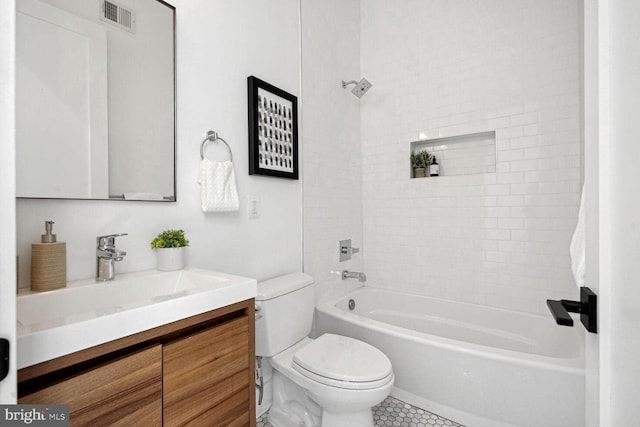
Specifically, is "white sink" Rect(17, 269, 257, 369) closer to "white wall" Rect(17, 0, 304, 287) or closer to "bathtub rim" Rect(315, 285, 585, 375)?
"white wall" Rect(17, 0, 304, 287)

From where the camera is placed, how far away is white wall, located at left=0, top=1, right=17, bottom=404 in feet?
1.41

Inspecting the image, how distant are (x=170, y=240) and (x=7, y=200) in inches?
36.5

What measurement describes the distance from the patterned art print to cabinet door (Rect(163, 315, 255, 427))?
41.0 inches

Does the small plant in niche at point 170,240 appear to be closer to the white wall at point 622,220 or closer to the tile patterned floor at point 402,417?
the tile patterned floor at point 402,417

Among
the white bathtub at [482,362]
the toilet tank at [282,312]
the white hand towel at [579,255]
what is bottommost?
the white bathtub at [482,362]

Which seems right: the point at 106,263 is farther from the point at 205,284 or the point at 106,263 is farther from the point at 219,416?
the point at 219,416

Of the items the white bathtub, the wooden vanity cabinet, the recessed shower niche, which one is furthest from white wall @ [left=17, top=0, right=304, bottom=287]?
the recessed shower niche

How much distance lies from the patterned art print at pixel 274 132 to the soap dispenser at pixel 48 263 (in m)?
1.02

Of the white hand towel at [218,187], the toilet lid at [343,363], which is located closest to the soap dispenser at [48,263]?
the white hand towel at [218,187]

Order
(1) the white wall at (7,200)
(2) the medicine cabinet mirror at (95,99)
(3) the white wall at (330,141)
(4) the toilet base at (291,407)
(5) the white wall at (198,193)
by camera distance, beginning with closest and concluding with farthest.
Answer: (1) the white wall at (7,200) < (2) the medicine cabinet mirror at (95,99) < (5) the white wall at (198,193) < (4) the toilet base at (291,407) < (3) the white wall at (330,141)

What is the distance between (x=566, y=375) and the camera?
4.83 feet

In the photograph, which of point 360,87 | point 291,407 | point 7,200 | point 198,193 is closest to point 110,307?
point 7,200

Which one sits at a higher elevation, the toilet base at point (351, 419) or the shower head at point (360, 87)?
the shower head at point (360, 87)

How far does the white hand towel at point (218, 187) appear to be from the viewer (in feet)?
4.92
